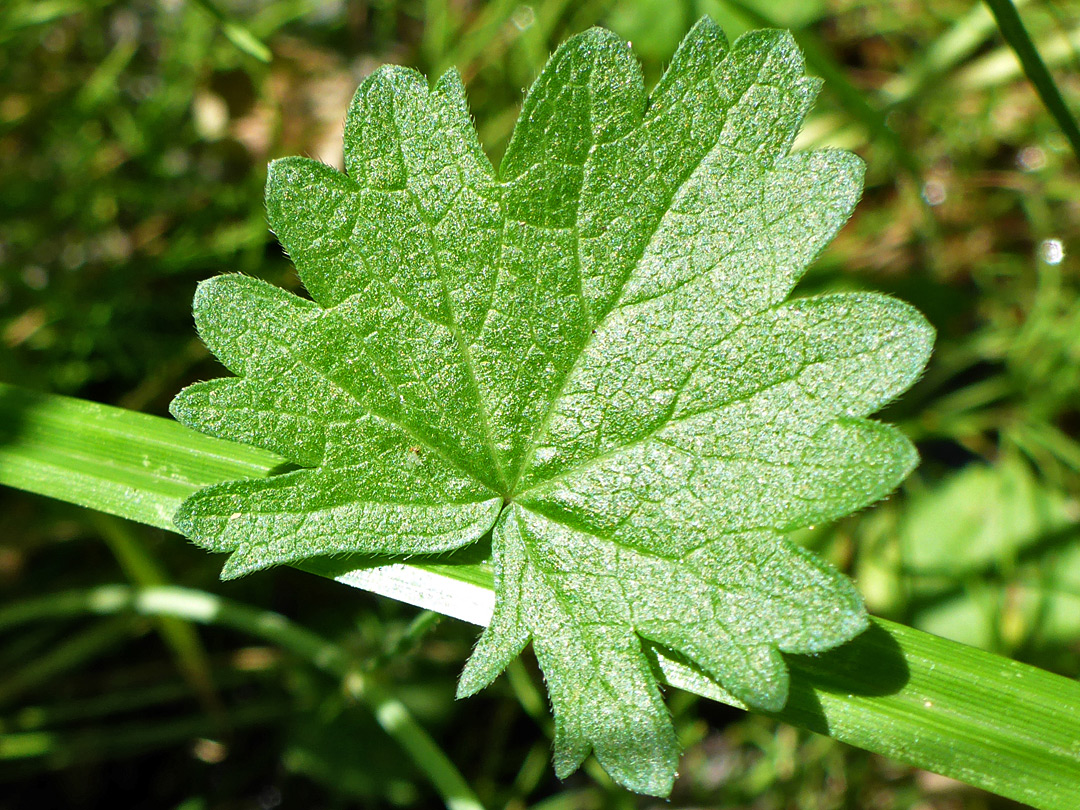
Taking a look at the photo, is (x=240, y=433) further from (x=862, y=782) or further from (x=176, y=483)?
(x=862, y=782)

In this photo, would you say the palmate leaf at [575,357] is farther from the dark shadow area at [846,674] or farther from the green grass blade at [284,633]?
the green grass blade at [284,633]

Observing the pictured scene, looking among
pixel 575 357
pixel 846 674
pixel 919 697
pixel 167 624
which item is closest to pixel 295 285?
pixel 167 624

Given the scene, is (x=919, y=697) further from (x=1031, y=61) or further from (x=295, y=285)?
(x=295, y=285)

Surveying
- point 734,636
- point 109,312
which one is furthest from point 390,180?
point 109,312

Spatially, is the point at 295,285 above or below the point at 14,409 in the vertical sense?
below

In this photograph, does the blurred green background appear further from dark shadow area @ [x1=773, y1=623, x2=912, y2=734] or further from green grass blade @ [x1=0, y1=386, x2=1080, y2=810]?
dark shadow area @ [x1=773, y1=623, x2=912, y2=734]

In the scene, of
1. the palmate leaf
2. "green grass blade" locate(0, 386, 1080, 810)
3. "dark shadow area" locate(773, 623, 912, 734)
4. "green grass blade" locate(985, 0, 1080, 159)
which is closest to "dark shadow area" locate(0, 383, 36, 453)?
"green grass blade" locate(0, 386, 1080, 810)

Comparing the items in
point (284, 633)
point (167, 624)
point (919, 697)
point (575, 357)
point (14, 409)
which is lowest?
point (167, 624)
